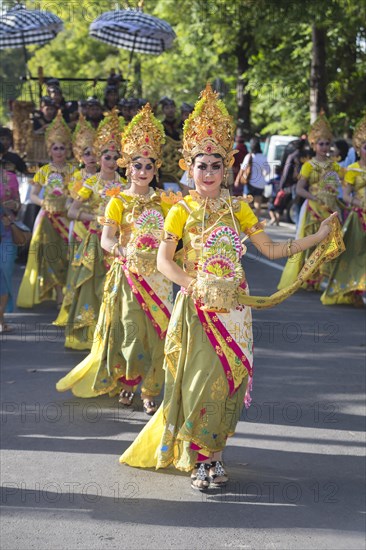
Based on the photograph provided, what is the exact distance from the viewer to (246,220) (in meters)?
5.91

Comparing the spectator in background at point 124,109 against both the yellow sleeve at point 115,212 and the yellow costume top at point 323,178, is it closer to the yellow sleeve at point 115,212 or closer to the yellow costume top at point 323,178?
the yellow costume top at point 323,178

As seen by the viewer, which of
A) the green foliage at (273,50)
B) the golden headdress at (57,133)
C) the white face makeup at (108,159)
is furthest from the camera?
the green foliage at (273,50)

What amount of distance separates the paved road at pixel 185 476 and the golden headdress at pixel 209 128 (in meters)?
1.96

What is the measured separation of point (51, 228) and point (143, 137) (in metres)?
4.50

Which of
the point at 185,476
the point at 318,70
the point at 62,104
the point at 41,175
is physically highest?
the point at 318,70

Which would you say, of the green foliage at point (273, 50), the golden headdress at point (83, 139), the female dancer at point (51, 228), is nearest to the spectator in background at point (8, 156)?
the female dancer at point (51, 228)

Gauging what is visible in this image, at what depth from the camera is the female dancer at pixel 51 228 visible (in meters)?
10.7

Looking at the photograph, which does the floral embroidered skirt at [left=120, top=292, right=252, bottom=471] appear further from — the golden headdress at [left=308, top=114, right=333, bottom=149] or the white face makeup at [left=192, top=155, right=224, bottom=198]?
the golden headdress at [left=308, top=114, right=333, bottom=149]

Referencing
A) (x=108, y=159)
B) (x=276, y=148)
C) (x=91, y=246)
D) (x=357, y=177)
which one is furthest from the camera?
(x=276, y=148)

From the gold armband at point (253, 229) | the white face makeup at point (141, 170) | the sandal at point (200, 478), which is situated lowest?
the sandal at point (200, 478)

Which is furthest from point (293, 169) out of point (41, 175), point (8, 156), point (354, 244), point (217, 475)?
point (217, 475)

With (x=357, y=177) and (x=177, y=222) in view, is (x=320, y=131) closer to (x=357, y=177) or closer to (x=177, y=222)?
(x=357, y=177)

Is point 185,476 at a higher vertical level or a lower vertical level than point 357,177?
lower

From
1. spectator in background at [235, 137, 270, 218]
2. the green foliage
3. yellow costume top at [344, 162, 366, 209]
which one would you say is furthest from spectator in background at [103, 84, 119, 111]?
yellow costume top at [344, 162, 366, 209]
